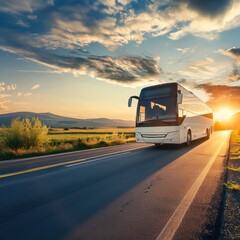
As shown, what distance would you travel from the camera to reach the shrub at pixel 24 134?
16172mm

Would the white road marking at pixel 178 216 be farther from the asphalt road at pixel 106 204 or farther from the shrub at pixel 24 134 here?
the shrub at pixel 24 134

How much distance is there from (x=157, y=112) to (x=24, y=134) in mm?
8230

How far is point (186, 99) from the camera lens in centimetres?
1748

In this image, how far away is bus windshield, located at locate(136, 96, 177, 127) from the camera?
15211 mm

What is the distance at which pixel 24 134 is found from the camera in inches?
647

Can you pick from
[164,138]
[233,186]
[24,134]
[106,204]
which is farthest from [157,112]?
[106,204]

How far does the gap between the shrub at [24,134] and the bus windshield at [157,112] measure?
624cm

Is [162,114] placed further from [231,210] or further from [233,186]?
[231,210]

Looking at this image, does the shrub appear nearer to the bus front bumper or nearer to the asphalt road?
the bus front bumper

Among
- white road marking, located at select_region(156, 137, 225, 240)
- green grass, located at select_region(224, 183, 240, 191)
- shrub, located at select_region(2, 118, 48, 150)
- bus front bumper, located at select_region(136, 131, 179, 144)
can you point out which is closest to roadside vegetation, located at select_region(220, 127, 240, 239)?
green grass, located at select_region(224, 183, 240, 191)

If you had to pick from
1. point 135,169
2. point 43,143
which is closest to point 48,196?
point 135,169

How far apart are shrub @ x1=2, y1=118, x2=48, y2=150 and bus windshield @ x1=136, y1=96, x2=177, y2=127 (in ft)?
20.5

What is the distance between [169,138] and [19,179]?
1005 cm

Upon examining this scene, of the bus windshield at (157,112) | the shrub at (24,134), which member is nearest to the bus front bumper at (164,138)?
the bus windshield at (157,112)
